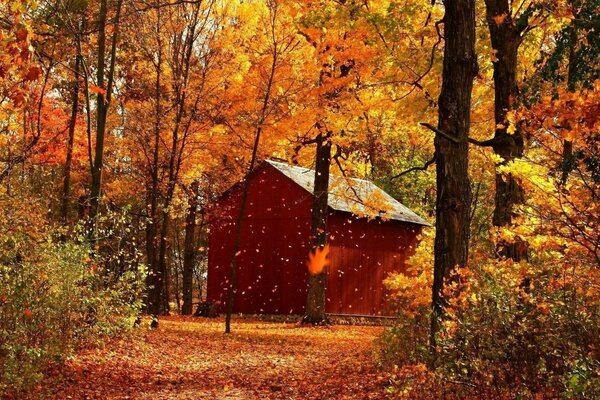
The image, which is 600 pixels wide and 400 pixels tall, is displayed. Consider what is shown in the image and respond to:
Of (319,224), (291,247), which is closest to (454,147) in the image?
(319,224)

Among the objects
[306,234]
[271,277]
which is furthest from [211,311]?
[306,234]

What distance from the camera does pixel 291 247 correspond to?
25234mm

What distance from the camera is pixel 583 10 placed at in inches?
299

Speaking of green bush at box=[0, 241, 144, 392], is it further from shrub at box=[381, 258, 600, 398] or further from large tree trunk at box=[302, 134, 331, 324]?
large tree trunk at box=[302, 134, 331, 324]

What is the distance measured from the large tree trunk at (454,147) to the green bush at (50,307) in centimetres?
506

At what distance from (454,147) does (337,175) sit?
12683 mm

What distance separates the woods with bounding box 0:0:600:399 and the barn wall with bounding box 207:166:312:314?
7cm

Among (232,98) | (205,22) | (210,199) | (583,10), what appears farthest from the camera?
(210,199)

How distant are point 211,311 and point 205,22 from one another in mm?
11463

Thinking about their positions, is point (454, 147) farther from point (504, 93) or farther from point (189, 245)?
point (189, 245)

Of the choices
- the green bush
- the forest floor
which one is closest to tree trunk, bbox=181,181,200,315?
the forest floor

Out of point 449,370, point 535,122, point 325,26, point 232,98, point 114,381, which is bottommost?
point 114,381

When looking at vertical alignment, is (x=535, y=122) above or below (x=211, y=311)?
above

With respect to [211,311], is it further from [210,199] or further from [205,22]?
[205,22]
